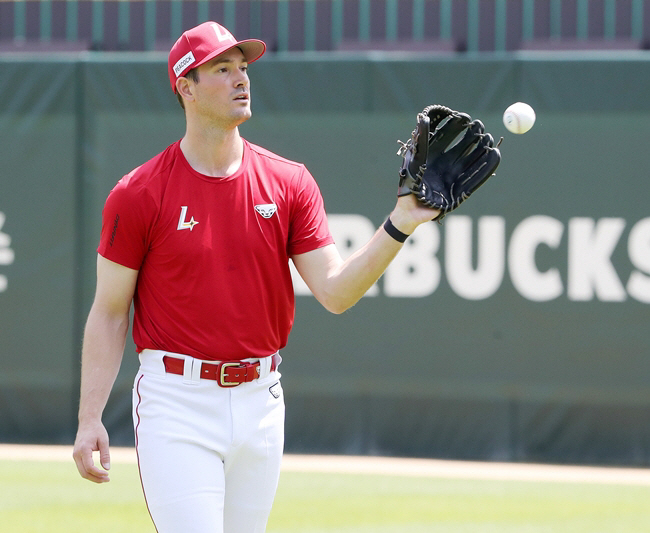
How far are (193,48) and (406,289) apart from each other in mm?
4367

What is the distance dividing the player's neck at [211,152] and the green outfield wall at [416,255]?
417 centimetres

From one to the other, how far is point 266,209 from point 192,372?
560 millimetres

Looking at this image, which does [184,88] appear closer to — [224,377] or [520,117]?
[224,377]

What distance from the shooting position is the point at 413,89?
750 cm

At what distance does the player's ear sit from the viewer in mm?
3299

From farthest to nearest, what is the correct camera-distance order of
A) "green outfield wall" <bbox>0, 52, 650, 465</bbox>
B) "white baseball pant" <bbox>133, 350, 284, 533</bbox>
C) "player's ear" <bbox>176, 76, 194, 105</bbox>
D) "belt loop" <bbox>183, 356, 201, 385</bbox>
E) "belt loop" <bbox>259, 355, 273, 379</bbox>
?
"green outfield wall" <bbox>0, 52, 650, 465</bbox> → "player's ear" <bbox>176, 76, 194, 105</bbox> → "belt loop" <bbox>259, 355, 273, 379</bbox> → "belt loop" <bbox>183, 356, 201, 385</bbox> → "white baseball pant" <bbox>133, 350, 284, 533</bbox>

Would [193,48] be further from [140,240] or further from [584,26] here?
[584,26]

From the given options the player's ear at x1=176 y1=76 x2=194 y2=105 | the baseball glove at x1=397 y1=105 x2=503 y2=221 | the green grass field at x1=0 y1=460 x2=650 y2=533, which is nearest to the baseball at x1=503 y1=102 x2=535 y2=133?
the baseball glove at x1=397 y1=105 x2=503 y2=221

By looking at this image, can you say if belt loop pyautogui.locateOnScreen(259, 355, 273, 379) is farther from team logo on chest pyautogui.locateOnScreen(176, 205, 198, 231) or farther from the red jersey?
team logo on chest pyautogui.locateOnScreen(176, 205, 198, 231)

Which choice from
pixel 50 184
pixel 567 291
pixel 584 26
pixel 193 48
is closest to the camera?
pixel 193 48

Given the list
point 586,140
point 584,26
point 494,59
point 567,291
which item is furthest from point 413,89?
point 584,26

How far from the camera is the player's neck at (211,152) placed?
10.7 ft

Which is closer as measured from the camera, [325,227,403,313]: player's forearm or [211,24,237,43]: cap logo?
[325,227,403,313]: player's forearm

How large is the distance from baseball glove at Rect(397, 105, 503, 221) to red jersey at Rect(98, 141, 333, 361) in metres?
0.50
